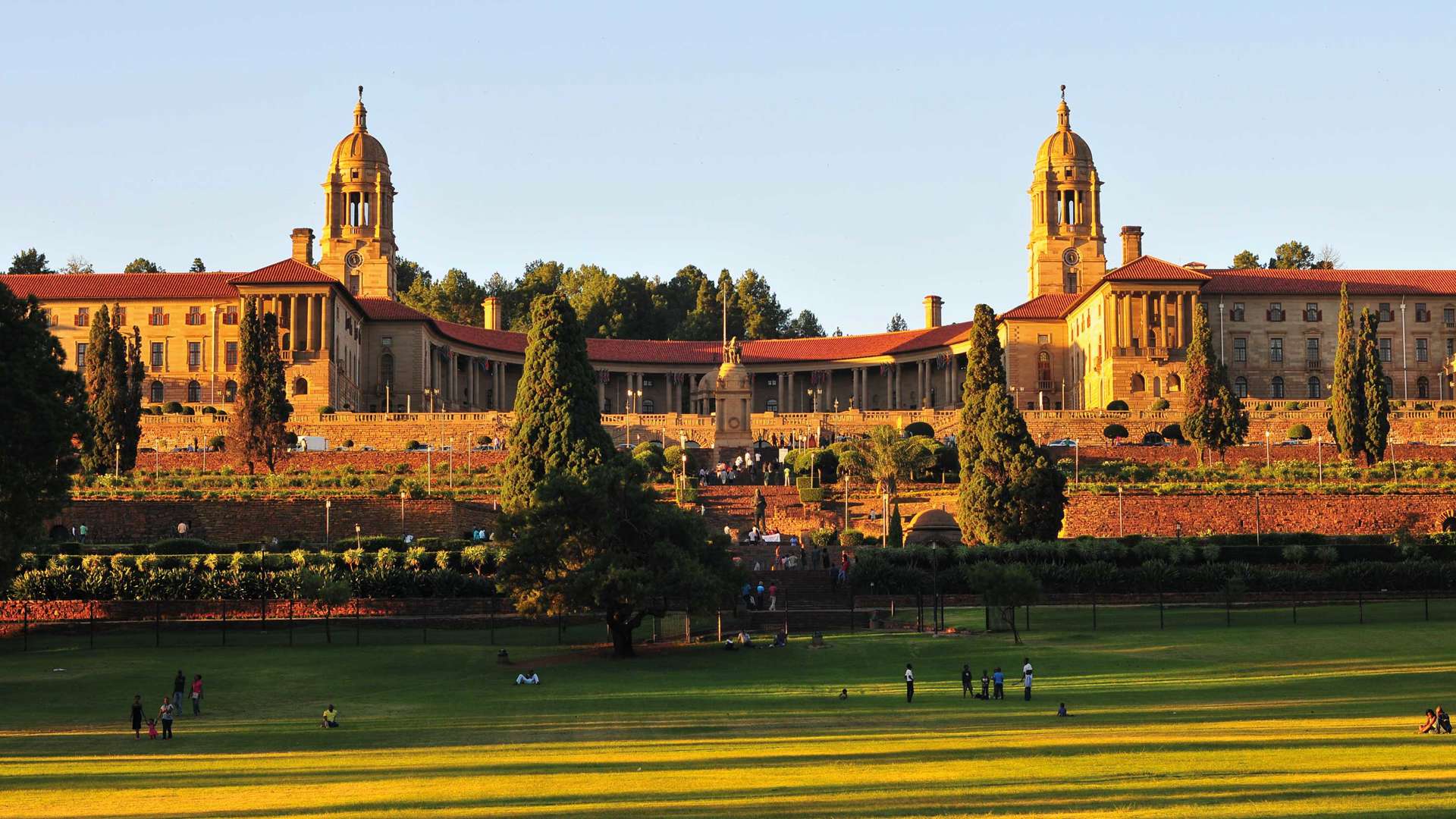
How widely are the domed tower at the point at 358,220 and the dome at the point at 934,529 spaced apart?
76990 millimetres

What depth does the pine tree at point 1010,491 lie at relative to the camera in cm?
6331

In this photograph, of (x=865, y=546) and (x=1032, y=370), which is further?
(x=1032, y=370)

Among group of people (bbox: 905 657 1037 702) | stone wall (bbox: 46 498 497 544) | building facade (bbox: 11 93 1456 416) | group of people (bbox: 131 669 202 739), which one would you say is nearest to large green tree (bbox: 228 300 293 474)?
stone wall (bbox: 46 498 497 544)

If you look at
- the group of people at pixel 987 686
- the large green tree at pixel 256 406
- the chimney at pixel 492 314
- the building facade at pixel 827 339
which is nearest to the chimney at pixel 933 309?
the building facade at pixel 827 339

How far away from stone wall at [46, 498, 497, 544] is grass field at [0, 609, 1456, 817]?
1920 cm

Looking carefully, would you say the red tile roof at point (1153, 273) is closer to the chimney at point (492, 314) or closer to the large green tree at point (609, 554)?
the chimney at point (492, 314)

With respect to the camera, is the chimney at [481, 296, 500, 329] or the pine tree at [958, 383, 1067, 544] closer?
the pine tree at [958, 383, 1067, 544]

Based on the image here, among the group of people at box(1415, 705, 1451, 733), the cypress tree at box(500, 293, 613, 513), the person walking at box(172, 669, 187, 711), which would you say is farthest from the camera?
the cypress tree at box(500, 293, 613, 513)

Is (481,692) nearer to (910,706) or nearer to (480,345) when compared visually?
(910,706)

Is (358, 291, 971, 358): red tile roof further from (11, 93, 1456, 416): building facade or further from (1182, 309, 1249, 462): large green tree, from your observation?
(1182, 309, 1249, 462): large green tree

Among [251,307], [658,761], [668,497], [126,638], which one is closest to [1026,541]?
[668,497]

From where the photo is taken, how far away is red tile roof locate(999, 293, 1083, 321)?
123 meters

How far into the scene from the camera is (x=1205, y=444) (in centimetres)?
8219

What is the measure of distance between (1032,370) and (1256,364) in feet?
48.6
